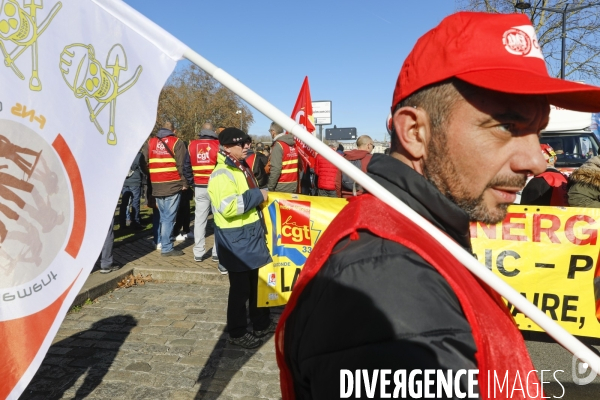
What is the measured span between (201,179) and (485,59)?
711cm

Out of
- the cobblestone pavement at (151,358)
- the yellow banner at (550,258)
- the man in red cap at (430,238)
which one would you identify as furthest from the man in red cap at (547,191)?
the man in red cap at (430,238)

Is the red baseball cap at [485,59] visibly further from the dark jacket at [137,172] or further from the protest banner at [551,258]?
the dark jacket at [137,172]

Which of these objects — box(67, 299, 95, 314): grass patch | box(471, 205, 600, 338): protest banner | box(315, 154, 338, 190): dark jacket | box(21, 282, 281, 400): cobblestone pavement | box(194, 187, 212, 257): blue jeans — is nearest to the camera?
box(21, 282, 281, 400): cobblestone pavement

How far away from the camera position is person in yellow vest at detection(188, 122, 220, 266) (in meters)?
7.72

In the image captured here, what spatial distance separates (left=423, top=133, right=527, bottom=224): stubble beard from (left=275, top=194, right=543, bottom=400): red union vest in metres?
0.18

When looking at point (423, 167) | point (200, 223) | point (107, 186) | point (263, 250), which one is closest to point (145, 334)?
point (263, 250)

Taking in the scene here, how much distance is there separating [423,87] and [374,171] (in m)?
0.27

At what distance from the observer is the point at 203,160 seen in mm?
7906

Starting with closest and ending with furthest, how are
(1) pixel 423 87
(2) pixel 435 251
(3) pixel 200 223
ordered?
1. (2) pixel 435 251
2. (1) pixel 423 87
3. (3) pixel 200 223

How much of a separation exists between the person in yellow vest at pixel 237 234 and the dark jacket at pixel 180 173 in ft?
11.4

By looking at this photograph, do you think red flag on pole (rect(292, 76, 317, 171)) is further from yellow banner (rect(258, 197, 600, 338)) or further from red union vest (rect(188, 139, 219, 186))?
yellow banner (rect(258, 197, 600, 338))

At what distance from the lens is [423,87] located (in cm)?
124

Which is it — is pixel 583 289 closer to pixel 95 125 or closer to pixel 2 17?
pixel 95 125

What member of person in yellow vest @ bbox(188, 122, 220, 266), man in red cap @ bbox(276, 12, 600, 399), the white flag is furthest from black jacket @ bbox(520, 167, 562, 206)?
the white flag
